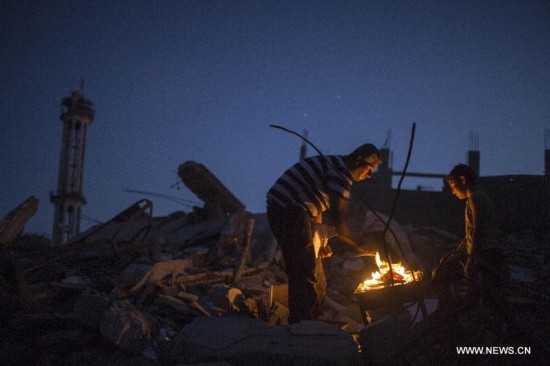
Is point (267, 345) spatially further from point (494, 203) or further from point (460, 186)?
point (494, 203)

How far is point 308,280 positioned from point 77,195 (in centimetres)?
3826

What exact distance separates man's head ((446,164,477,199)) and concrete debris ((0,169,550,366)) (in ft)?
3.41

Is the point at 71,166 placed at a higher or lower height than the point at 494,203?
higher

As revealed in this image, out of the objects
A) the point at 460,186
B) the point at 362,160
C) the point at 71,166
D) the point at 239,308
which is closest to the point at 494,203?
the point at 460,186

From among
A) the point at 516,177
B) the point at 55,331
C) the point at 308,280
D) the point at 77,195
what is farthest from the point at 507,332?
the point at 77,195

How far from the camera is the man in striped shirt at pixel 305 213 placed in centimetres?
397

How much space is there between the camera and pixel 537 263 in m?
7.18

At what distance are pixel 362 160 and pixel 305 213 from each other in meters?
0.97

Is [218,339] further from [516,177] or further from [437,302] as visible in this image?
[516,177]

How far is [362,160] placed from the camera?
4348 mm

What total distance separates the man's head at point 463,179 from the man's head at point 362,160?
3.14ft

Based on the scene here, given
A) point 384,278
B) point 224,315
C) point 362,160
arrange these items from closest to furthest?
point 362,160
point 384,278
point 224,315

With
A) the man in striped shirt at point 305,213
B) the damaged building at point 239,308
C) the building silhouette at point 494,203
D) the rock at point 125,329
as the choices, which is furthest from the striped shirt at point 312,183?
the building silhouette at point 494,203

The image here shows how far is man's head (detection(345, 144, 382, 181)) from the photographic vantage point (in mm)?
4328
